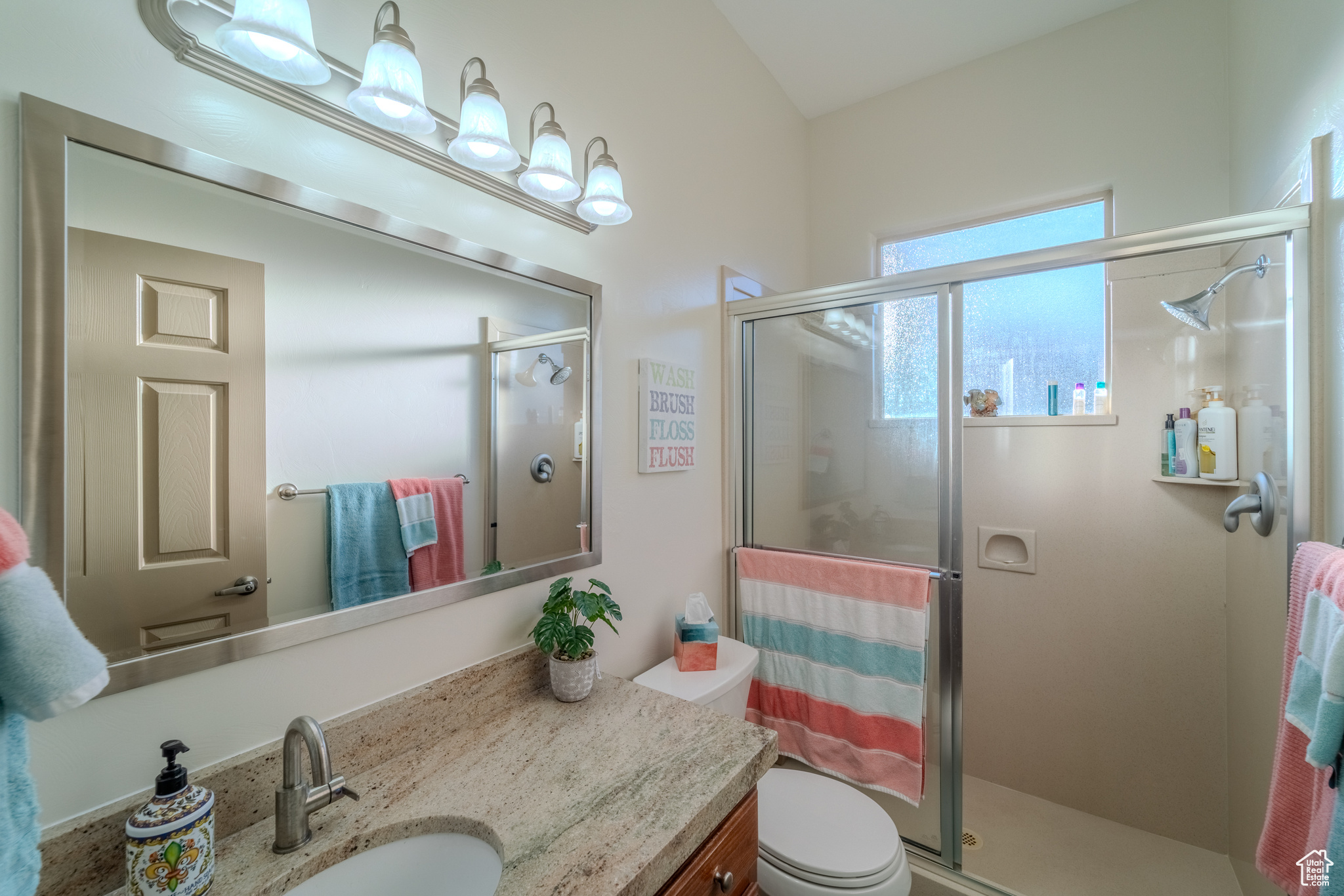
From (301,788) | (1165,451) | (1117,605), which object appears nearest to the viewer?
(301,788)

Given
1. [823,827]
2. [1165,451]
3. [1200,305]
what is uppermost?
[1200,305]

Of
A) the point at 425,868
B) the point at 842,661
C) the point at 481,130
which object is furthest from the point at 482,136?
the point at 842,661

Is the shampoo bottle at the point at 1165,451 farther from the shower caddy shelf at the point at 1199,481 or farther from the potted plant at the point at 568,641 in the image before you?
the potted plant at the point at 568,641

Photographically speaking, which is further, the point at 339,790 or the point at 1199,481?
the point at 1199,481

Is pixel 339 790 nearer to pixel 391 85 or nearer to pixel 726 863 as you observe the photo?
pixel 726 863

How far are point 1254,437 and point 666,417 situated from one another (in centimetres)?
164

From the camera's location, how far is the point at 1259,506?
1352 millimetres

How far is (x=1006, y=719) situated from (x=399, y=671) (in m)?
2.29

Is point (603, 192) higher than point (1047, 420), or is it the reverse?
point (603, 192)

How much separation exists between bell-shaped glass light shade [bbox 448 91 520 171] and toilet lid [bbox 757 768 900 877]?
4.65ft

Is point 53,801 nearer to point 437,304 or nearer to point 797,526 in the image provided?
point 437,304

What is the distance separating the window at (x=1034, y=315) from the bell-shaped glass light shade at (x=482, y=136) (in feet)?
5.20

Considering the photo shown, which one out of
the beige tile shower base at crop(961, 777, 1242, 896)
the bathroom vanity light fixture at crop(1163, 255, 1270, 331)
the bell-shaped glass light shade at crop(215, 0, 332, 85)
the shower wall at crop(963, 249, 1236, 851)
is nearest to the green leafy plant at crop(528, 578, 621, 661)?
the bell-shaped glass light shade at crop(215, 0, 332, 85)

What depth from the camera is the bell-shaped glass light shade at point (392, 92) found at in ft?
2.77
